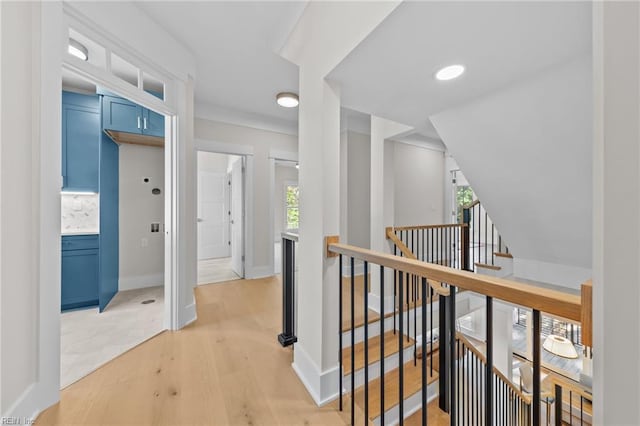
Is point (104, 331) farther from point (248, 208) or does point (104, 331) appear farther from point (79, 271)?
point (248, 208)

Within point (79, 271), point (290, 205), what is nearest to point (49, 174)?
point (79, 271)

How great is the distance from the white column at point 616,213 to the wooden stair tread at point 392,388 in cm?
164

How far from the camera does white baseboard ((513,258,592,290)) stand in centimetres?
270

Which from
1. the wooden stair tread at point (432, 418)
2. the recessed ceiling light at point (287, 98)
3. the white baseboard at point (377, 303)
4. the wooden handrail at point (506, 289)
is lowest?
the wooden stair tread at point (432, 418)

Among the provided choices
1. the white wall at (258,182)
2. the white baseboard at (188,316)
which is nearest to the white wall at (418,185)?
the white wall at (258,182)

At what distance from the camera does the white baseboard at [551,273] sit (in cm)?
270

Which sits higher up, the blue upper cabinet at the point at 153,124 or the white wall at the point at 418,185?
the blue upper cabinet at the point at 153,124

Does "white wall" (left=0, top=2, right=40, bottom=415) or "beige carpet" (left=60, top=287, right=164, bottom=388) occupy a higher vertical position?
"white wall" (left=0, top=2, right=40, bottom=415)

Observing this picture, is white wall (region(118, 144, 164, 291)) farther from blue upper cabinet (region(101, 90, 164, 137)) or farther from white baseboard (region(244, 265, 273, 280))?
white baseboard (region(244, 265, 273, 280))

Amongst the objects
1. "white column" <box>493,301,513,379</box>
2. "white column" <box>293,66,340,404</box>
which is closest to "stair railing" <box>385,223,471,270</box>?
"white column" <box>493,301,513,379</box>

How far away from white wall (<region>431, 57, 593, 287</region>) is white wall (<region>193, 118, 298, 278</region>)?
255cm

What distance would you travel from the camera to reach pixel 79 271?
2.76m

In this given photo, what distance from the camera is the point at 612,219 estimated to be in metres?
0.46

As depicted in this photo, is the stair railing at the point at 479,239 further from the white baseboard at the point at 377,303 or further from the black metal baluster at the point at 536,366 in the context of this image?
the black metal baluster at the point at 536,366
